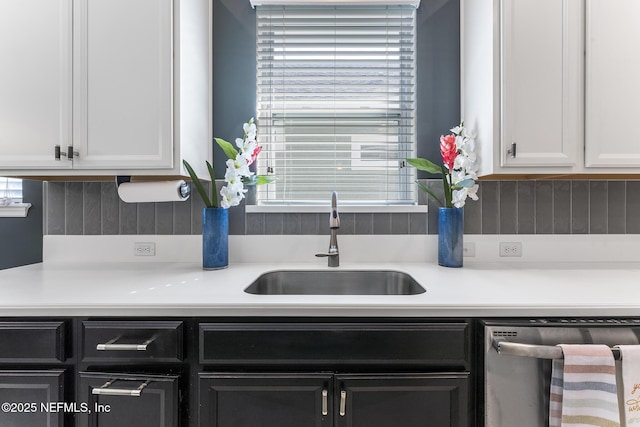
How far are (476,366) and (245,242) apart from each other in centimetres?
115

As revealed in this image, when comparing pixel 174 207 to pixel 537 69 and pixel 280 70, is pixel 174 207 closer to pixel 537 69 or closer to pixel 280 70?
pixel 280 70

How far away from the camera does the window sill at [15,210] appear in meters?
1.63

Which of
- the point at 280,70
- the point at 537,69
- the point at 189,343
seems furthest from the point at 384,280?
the point at 280,70

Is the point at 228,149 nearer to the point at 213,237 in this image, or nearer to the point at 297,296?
the point at 213,237

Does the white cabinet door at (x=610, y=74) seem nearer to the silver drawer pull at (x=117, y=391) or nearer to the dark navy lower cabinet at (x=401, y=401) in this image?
the dark navy lower cabinet at (x=401, y=401)

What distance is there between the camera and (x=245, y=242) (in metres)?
1.65

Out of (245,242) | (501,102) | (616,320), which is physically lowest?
(616,320)

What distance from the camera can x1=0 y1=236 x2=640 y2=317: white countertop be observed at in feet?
3.17

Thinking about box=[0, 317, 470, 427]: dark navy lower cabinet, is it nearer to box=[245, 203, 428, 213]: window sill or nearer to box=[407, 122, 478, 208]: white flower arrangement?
box=[407, 122, 478, 208]: white flower arrangement

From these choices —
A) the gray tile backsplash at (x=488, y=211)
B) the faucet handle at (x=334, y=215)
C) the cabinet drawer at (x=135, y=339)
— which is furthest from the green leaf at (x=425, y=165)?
the cabinet drawer at (x=135, y=339)

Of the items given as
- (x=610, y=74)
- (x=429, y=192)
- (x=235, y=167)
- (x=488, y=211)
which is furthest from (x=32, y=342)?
(x=610, y=74)

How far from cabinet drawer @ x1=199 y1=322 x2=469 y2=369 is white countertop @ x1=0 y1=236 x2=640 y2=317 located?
0.05 m

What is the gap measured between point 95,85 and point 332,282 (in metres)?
1.33

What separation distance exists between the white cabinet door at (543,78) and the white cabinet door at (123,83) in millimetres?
1414
